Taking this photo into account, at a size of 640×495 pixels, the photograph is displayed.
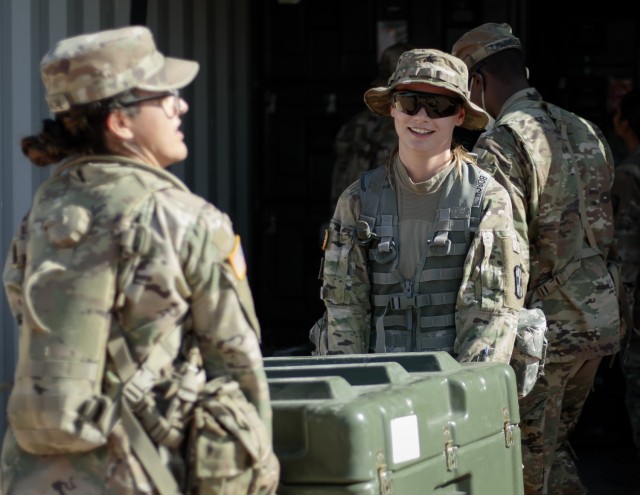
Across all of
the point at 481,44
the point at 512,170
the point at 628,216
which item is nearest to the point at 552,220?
the point at 512,170

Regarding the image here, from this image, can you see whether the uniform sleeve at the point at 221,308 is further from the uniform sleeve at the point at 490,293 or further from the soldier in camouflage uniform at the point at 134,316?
the uniform sleeve at the point at 490,293

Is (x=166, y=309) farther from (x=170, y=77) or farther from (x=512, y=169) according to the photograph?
(x=512, y=169)

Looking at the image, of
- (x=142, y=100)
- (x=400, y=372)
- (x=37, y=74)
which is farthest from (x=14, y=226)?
(x=142, y=100)

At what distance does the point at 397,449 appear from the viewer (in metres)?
3.21

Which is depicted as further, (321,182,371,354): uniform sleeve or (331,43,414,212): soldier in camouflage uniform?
(331,43,414,212): soldier in camouflage uniform

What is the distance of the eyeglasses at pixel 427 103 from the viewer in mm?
4418

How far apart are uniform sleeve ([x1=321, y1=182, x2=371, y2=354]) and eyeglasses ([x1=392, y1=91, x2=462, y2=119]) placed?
A: 34 cm

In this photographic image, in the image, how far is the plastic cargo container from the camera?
3.06 meters

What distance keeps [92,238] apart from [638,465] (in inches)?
202

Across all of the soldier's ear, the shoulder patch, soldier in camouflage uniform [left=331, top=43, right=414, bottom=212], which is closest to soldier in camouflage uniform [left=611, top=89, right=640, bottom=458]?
soldier in camouflage uniform [left=331, top=43, right=414, bottom=212]

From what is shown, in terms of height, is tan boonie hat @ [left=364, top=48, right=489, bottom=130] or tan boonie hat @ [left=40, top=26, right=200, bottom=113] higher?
Answer: tan boonie hat @ [left=40, top=26, right=200, bottom=113]

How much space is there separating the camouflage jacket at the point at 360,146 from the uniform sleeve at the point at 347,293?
3000mm

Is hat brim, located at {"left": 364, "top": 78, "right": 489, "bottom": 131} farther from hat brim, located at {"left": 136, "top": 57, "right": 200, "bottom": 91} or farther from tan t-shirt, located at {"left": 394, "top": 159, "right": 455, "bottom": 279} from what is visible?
hat brim, located at {"left": 136, "top": 57, "right": 200, "bottom": 91}

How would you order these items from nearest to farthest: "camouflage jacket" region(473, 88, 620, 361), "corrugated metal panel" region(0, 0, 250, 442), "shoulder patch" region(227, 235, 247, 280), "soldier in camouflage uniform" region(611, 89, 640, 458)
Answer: "shoulder patch" region(227, 235, 247, 280) → "camouflage jacket" region(473, 88, 620, 361) → "corrugated metal panel" region(0, 0, 250, 442) → "soldier in camouflage uniform" region(611, 89, 640, 458)
